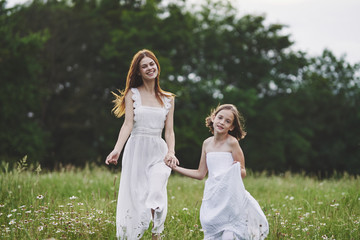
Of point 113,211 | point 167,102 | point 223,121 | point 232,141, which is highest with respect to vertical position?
point 167,102

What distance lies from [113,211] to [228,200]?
1.85 m

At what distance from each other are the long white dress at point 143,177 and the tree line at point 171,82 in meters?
15.3

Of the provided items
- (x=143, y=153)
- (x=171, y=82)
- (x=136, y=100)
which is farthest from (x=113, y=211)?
(x=171, y=82)

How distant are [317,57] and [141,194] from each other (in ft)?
88.3

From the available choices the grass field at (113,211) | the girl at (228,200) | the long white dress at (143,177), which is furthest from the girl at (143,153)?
the girl at (228,200)

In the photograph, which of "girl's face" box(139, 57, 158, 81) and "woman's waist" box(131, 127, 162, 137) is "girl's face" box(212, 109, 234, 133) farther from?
"girl's face" box(139, 57, 158, 81)

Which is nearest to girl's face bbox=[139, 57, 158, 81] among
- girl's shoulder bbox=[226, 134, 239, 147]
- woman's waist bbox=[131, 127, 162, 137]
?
woman's waist bbox=[131, 127, 162, 137]

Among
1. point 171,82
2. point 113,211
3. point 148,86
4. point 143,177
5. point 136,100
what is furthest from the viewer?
point 171,82

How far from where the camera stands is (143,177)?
163 inches

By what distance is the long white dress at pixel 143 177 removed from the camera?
3.95 metres

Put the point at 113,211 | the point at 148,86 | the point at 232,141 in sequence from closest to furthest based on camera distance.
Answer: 1. the point at 232,141
2. the point at 148,86
3. the point at 113,211

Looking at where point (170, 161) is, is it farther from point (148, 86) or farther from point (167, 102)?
point (148, 86)

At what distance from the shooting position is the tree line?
20094 millimetres

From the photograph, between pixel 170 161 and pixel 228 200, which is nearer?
pixel 228 200
